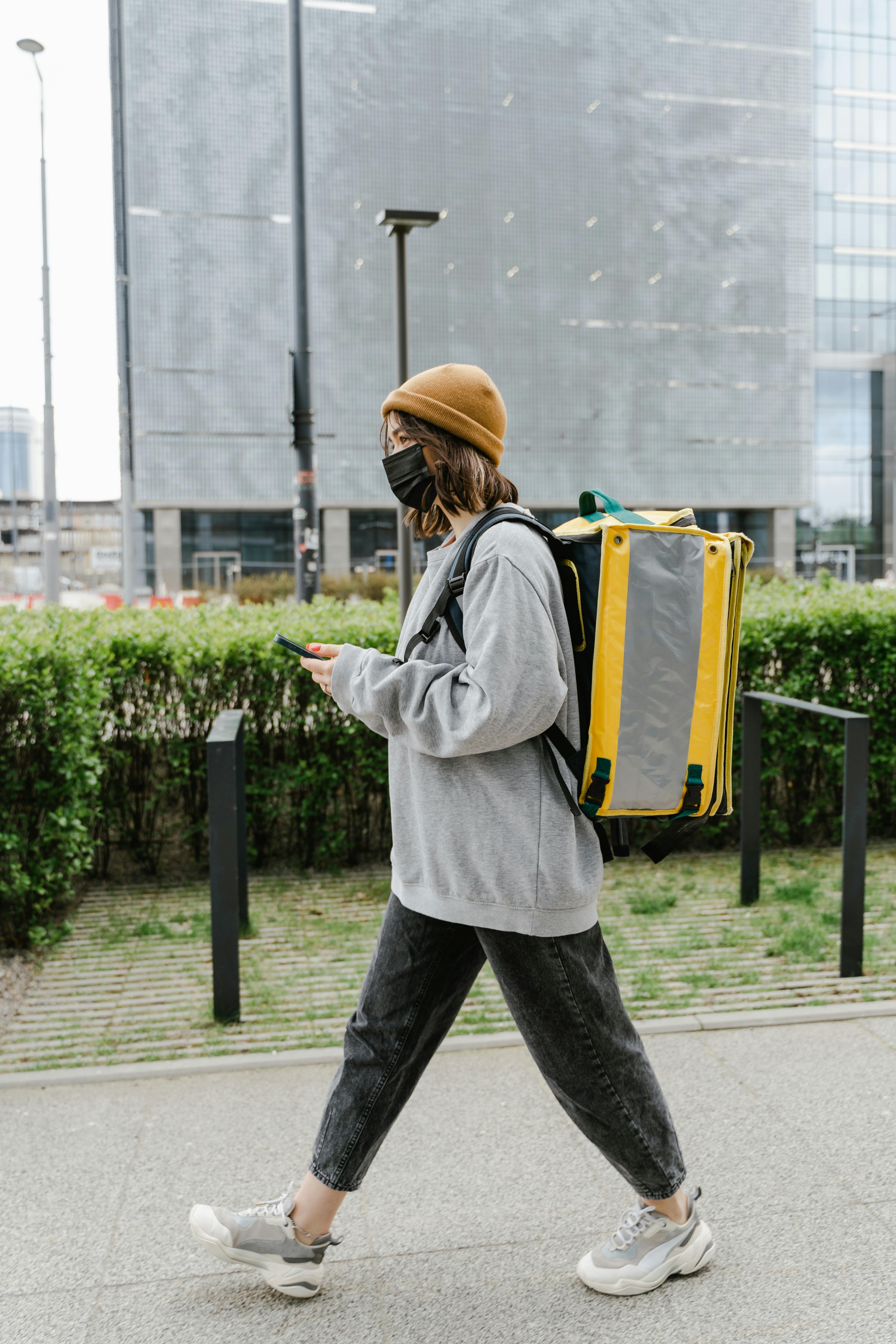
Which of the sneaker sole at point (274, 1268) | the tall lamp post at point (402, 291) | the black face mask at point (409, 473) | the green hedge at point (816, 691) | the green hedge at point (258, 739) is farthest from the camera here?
the tall lamp post at point (402, 291)

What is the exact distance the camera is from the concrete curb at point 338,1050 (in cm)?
345

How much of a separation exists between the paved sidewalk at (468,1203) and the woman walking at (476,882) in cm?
12

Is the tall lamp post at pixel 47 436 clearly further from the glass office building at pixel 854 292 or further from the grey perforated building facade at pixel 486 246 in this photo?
the glass office building at pixel 854 292

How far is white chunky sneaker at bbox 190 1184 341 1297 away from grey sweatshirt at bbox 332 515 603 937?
79cm

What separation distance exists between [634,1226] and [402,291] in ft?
22.7

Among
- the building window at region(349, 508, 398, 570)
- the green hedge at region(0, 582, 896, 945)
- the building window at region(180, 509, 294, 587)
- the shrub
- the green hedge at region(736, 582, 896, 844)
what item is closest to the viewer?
the shrub

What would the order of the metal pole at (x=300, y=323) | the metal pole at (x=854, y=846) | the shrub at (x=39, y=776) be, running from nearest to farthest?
the metal pole at (x=854, y=846)
the shrub at (x=39, y=776)
the metal pole at (x=300, y=323)

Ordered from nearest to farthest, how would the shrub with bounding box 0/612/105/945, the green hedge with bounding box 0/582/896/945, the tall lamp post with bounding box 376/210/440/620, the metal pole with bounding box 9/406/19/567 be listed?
the shrub with bounding box 0/612/105/945
the green hedge with bounding box 0/582/896/945
the tall lamp post with bounding box 376/210/440/620
the metal pole with bounding box 9/406/19/567

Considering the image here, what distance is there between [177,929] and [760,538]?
42587 mm

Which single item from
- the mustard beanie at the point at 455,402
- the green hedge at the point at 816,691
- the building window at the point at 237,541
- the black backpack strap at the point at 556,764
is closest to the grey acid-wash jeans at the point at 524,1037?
the black backpack strap at the point at 556,764

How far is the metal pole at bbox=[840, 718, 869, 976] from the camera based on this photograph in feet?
13.5

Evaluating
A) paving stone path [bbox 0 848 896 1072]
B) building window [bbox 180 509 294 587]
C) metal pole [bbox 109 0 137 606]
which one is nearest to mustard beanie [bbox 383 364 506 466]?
paving stone path [bbox 0 848 896 1072]

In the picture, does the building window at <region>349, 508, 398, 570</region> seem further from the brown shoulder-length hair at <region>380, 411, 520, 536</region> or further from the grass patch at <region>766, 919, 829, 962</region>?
the brown shoulder-length hair at <region>380, 411, 520, 536</region>

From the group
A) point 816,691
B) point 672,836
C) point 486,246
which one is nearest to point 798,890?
point 816,691
